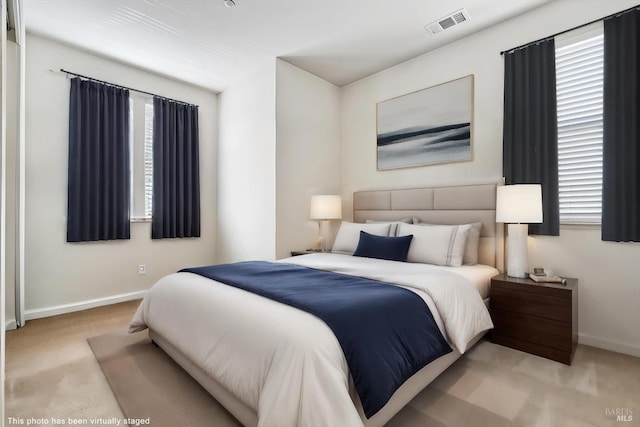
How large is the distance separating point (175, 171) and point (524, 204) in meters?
3.95

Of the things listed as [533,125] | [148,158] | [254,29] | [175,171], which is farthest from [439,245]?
[148,158]

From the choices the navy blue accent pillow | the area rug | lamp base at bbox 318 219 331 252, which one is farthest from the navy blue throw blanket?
lamp base at bbox 318 219 331 252

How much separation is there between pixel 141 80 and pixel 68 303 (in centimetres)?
275

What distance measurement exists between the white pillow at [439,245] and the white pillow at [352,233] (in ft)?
1.24

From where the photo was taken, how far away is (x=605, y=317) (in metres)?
2.44

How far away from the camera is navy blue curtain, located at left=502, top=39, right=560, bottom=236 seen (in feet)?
8.65

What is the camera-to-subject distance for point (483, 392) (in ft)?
6.02

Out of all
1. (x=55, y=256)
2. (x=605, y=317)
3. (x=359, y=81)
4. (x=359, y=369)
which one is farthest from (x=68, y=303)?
(x=605, y=317)

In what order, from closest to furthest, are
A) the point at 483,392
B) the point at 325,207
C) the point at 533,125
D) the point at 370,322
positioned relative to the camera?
the point at 370,322
the point at 483,392
the point at 533,125
the point at 325,207

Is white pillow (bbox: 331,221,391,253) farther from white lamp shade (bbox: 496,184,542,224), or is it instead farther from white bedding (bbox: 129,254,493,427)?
white lamp shade (bbox: 496,184,542,224)

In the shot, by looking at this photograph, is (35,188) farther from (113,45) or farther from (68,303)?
(113,45)

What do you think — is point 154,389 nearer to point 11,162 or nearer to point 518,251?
point 11,162

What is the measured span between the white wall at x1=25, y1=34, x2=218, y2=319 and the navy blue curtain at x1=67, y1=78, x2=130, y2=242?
0.11 metres

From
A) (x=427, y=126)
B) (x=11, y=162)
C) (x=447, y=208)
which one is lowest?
(x=447, y=208)
